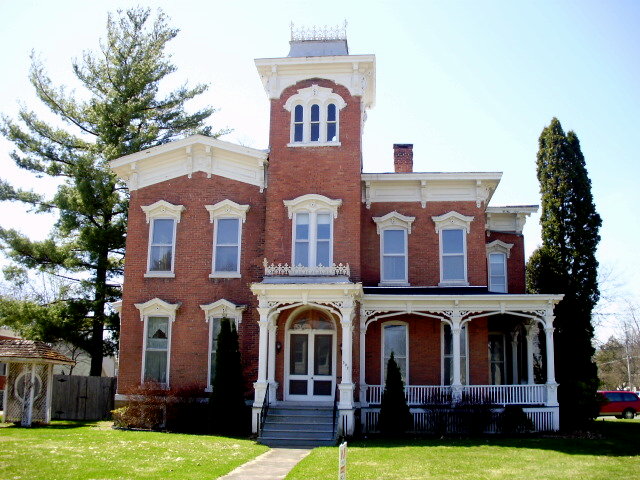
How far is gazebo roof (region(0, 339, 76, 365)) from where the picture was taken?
21.1 meters

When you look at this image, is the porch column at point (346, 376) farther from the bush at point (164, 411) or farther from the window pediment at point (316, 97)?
the window pediment at point (316, 97)

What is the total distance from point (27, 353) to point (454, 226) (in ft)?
46.5

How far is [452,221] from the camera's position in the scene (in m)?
23.7

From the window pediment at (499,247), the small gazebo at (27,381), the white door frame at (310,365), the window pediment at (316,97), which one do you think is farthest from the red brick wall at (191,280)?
the window pediment at (499,247)

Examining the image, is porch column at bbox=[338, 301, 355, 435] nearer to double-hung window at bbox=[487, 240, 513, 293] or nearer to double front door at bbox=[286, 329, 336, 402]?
double front door at bbox=[286, 329, 336, 402]

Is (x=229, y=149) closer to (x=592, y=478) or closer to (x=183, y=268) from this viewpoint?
(x=183, y=268)

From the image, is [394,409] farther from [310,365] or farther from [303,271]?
[303,271]

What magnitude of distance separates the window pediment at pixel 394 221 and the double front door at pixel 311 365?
431 cm

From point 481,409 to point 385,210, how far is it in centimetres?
742

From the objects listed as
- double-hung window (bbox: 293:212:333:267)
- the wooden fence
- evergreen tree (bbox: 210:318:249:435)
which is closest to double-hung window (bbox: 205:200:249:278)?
double-hung window (bbox: 293:212:333:267)

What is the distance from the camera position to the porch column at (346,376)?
1930 centimetres

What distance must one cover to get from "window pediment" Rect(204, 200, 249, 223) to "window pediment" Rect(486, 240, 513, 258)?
9.54 meters

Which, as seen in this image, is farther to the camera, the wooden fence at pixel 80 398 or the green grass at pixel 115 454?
the wooden fence at pixel 80 398

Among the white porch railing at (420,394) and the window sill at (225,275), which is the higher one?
the window sill at (225,275)
